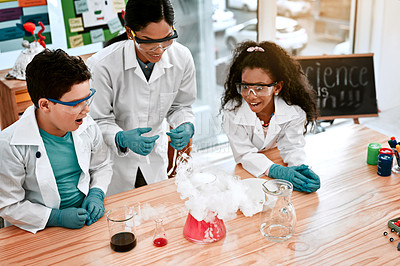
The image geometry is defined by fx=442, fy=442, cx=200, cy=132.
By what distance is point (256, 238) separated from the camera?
162 cm

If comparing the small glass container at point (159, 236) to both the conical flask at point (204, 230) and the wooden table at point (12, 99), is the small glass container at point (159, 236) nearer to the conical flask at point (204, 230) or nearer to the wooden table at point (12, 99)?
the conical flask at point (204, 230)

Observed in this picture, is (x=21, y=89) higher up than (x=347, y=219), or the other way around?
(x=21, y=89)

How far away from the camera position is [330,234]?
1626mm

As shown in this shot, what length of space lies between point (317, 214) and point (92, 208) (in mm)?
887

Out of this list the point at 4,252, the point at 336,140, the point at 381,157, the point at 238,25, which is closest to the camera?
the point at 4,252

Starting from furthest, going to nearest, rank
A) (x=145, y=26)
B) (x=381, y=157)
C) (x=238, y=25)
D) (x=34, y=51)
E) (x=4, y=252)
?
(x=238, y=25), (x=34, y=51), (x=381, y=157), (x=145, y=26), (x=4, y=252)

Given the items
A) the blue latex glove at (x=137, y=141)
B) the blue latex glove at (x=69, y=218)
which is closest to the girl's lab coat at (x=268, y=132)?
the blue latex glove at (x=137, y=141)

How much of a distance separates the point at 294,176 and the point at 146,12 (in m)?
0.95

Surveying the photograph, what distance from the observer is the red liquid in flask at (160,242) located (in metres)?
1.59

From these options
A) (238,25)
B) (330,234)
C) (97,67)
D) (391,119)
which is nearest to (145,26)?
(97,67)

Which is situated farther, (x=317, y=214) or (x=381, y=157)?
(x=381, y=157)

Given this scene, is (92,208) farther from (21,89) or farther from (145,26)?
(21,89)

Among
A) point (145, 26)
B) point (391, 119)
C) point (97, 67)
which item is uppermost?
point (145, 26)

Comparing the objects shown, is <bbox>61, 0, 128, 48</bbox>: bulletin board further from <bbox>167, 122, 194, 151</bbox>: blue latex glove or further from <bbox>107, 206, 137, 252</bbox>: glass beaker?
<bbox>107, 206, 137, 252</bbox>: glass beaker
